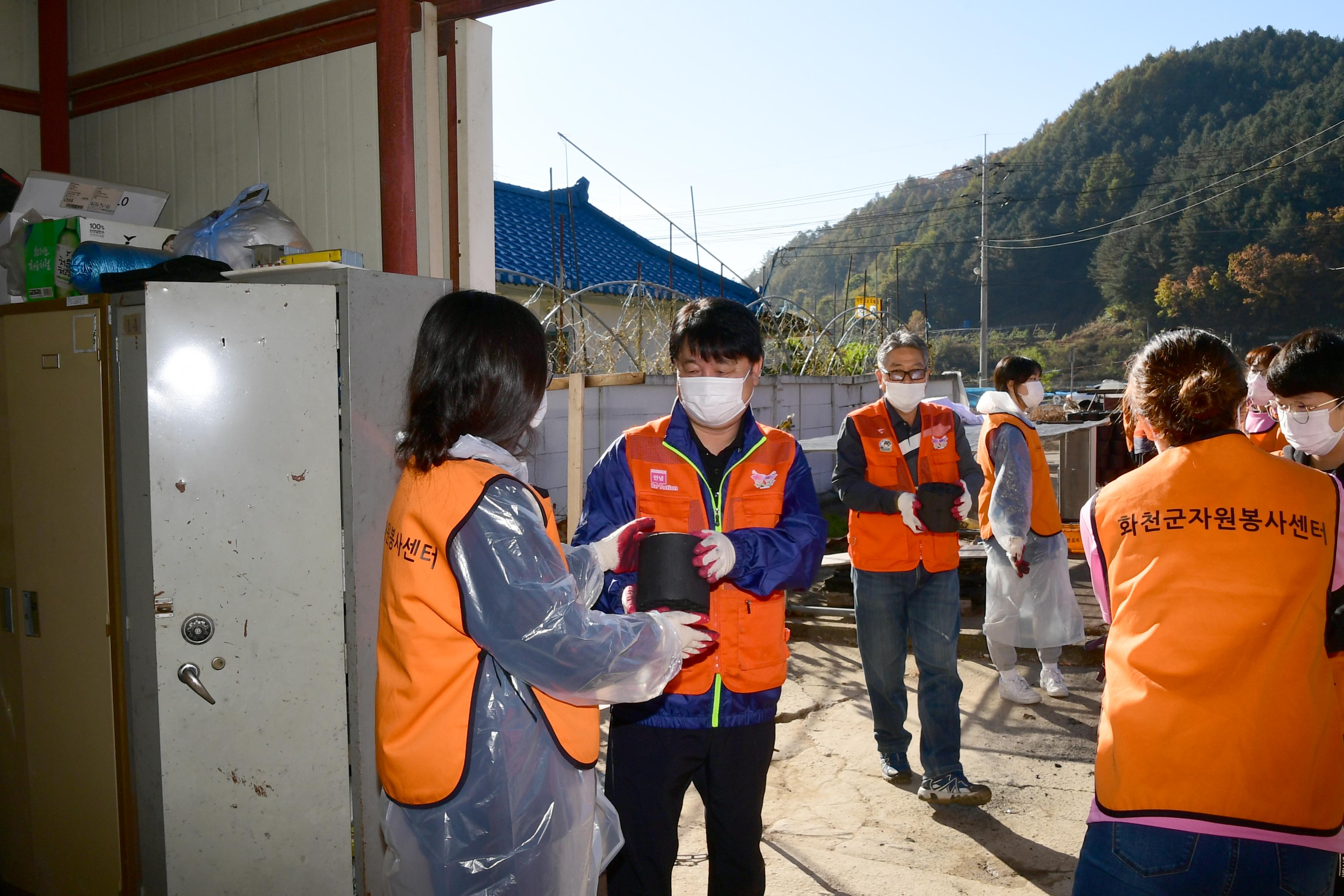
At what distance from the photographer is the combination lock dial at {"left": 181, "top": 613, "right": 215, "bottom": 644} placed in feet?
7.42

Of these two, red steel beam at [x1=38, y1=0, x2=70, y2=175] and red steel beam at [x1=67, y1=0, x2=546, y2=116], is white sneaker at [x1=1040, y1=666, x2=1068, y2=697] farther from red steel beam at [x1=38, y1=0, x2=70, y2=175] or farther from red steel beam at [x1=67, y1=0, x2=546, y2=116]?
red steel beam at [x1=38, y1=0, x2=70, y2=175]

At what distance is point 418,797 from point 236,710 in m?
1.17

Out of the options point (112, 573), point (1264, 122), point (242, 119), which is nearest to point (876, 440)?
point (112, 573)

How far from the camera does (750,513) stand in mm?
2086

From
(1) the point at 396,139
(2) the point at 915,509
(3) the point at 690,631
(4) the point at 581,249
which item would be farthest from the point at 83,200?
(4) the point at 581,249

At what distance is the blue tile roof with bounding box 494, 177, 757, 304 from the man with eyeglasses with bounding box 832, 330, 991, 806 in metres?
7.34

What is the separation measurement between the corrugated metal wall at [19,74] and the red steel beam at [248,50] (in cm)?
17

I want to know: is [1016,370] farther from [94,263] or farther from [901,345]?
[94,263]

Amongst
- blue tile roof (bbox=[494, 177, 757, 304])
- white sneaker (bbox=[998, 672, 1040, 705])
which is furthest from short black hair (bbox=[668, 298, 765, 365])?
blue tile roof (bbox=[494, 177, 757, 304])

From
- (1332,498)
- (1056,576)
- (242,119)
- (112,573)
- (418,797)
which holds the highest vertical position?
(242,119)

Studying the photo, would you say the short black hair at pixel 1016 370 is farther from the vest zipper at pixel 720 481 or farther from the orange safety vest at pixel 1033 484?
the vest zipper at pixel 720 481

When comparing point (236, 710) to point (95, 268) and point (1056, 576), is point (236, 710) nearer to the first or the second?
point (95, 268)

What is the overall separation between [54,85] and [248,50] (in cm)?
115

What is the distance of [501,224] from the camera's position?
506 inches
